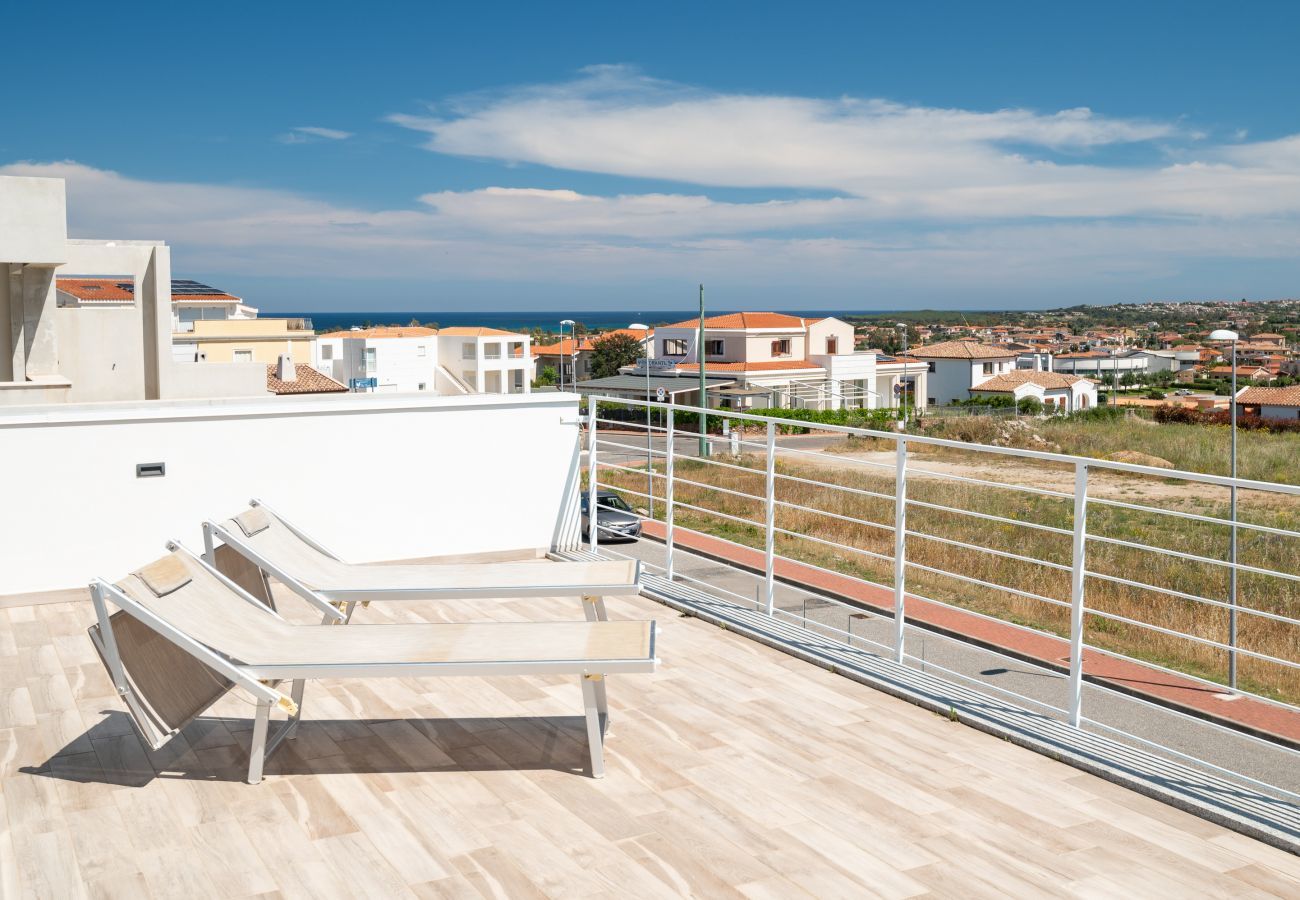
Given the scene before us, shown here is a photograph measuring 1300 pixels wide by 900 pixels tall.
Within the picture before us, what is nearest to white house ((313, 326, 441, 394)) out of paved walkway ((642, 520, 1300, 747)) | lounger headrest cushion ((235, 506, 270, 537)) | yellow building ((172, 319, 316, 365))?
yellow building ((172, 319, 316, 365))

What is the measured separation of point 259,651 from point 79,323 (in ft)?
79.2

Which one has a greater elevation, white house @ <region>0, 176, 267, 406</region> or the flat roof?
white house @ <region>0, 176, 267, 406</region>

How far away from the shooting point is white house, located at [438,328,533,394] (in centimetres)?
6244

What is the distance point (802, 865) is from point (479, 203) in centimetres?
11700

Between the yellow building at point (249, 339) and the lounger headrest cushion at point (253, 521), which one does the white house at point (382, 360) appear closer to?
the yellow building at point (249, 339)

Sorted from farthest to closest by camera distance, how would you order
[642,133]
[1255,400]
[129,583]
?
[1255,400] → [642,133] → [129,583]

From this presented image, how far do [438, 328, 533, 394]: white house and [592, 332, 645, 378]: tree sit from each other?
20.9 metres

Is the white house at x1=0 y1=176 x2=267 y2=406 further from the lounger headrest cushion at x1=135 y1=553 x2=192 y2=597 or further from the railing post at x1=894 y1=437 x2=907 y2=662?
the railing post at x1=894 y1=437 x2=907 y2=662

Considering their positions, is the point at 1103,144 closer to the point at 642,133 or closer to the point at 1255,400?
the point at 1255,400

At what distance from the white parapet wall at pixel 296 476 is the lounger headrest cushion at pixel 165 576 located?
2.83m

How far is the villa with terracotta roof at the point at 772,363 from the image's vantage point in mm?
64188

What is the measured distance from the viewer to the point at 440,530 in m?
7.29

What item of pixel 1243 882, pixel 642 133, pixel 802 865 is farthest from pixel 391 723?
pixel 642 133

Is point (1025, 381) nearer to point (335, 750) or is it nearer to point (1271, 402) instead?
point (1271, 402)
